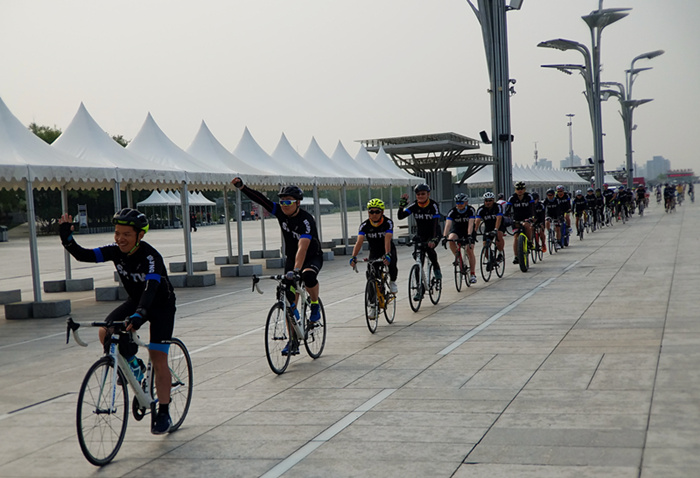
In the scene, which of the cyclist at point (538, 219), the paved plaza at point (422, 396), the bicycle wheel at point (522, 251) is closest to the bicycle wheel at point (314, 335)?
the paved plaza at point (422, 396)

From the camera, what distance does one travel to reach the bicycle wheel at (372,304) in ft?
33.8

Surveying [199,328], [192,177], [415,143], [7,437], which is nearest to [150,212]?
[415,143]

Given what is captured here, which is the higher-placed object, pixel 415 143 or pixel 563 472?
A: pixel 415 143

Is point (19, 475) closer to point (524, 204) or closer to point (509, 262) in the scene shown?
point (524, 204)

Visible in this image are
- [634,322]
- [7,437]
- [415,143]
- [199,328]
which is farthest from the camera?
[415,143]

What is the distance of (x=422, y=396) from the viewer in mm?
6746

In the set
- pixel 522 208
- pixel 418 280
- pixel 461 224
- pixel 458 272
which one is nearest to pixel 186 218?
pixel 458 272

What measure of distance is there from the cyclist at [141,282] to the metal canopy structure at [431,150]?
3676cm

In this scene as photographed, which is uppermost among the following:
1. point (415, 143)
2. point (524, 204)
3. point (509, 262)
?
point (415, 143)

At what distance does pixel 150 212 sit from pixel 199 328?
234 feet

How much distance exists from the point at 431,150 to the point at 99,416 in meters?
41.6

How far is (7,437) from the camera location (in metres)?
6.11

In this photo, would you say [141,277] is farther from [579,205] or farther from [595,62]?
[595,62]

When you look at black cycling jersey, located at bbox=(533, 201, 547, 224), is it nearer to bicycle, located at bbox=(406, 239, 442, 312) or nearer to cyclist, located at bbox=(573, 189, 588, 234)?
bicycle, located at bbox=(406, 239, 442, 312)
